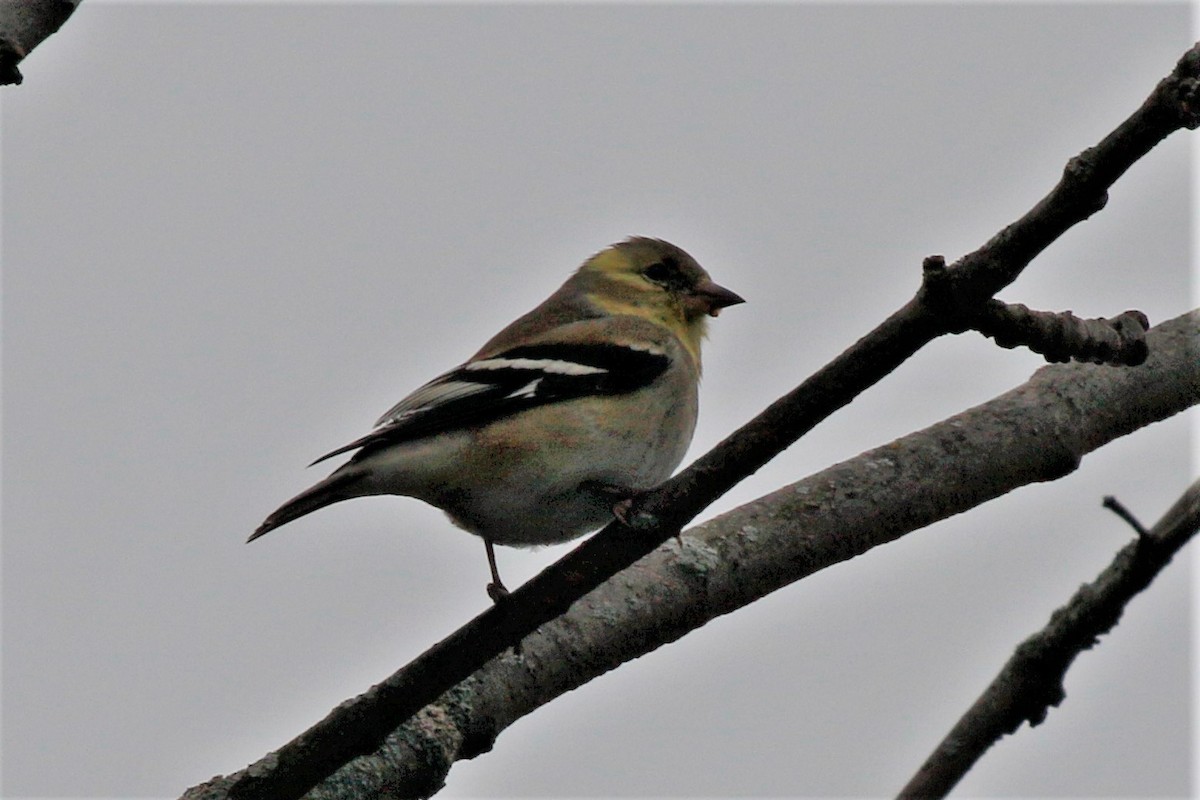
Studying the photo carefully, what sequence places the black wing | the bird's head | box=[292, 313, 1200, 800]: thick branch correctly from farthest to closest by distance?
the bird's head, the black wing, box=[292, 313, 1200, 800]: thick branch

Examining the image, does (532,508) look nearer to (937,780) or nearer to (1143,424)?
(1143,424)

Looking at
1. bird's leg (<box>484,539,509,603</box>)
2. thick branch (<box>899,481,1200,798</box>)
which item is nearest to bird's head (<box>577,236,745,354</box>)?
bird's leg (<box>484,539,509,603</box>)

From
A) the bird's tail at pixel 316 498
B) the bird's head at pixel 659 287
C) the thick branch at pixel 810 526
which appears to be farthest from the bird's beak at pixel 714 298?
the bird's tail at pixel 316 498

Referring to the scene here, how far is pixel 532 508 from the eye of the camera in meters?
6.08

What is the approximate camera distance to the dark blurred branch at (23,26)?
344cm

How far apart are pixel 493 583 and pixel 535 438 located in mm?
718

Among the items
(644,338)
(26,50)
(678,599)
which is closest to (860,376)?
(678,599)

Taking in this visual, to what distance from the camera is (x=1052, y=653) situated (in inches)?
101

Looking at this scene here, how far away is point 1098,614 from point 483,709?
126 inches

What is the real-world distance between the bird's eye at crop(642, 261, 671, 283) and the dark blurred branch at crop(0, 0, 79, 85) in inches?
195

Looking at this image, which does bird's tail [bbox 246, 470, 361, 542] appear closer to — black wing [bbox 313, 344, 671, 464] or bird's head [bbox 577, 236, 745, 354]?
black wing [bbox 313, 344, 671, 464]

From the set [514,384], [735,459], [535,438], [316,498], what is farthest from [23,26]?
[514,384]

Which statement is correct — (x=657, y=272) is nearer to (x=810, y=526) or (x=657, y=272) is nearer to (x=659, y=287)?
(x=659, y=287)

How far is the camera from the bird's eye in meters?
8.16
